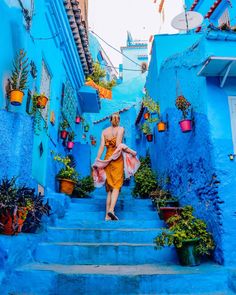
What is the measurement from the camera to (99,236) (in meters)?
5.02

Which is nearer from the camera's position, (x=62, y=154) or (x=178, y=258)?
(x=178, y=258)

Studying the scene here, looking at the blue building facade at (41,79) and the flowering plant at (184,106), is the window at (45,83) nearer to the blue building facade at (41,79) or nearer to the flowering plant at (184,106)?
the blue building facade at (41,79)

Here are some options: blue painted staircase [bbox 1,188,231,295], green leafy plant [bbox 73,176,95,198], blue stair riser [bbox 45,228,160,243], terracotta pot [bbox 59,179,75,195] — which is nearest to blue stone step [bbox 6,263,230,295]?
blue painted staircase [bbox 1,188,231,295]

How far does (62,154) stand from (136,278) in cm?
577

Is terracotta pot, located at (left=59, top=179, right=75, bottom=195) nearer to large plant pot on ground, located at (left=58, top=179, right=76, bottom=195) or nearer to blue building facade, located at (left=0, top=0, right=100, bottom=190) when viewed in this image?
large plant pot on ground, located at (left=58, top=179, right=76, bottom=195)

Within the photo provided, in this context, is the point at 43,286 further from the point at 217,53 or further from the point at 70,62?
the point at 70,62

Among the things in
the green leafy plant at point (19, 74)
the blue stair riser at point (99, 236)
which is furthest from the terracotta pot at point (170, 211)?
the green leafy plant at point (19, 74)

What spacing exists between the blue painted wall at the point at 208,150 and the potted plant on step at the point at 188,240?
216 mm

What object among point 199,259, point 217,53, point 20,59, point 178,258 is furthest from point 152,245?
point 20,59

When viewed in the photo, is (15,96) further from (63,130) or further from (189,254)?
(63,130)

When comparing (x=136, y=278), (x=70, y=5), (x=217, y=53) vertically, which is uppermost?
(x=70, y=5)

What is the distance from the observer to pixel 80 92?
11508 mm

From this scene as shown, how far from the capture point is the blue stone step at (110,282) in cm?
362

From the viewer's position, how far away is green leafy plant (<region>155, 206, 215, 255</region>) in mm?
4383
